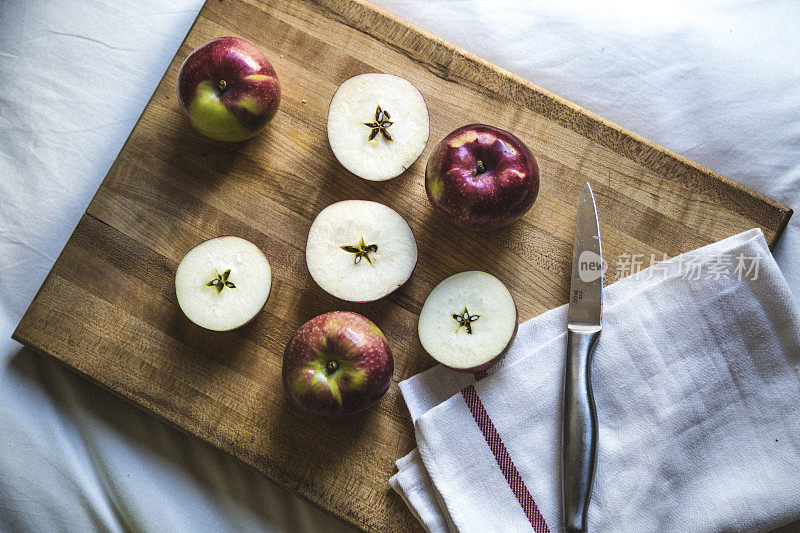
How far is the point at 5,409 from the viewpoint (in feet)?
4.44

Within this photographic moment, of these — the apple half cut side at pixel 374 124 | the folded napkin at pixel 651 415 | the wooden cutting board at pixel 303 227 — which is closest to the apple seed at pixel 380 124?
the apple half cut side at pixel 374 124

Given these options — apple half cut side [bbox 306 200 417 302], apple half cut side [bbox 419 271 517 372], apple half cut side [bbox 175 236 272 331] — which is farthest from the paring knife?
apple half cut side [bbox 175 236 272 331]

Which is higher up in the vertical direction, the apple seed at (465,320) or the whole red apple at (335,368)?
the apple seed at (465,320)

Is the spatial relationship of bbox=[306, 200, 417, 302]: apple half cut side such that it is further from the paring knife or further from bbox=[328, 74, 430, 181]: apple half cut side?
the paring knife

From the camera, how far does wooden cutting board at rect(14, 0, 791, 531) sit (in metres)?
1.22

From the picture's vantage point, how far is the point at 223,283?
3.92ft

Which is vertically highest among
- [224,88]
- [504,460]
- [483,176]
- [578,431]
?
[483,176]

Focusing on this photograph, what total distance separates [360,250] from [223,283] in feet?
0.90

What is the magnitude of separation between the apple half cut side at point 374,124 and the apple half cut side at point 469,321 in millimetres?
272

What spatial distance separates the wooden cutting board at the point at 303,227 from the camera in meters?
1.22

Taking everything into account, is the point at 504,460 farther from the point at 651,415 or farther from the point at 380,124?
the point at 380,124

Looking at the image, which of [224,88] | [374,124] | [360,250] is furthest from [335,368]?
[224,88]

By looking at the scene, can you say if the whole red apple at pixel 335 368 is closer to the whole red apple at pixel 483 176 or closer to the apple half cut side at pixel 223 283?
the apple half cut side at pixel 223 283

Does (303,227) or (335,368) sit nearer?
(335,368)
